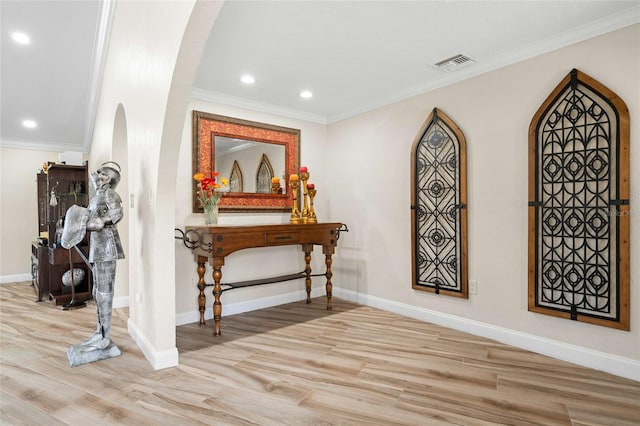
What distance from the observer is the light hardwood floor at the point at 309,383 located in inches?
71.2

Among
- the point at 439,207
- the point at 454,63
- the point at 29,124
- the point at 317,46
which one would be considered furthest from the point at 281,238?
the point at 29,124

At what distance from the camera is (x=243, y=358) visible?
253 cm

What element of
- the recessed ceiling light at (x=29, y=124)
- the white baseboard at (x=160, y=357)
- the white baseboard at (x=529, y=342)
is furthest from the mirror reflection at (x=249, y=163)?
the recessed ceiling light at (x=29, y=124)

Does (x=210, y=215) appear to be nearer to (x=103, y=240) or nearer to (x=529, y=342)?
(x=103, y=240)

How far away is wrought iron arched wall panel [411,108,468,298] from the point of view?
3086 mm

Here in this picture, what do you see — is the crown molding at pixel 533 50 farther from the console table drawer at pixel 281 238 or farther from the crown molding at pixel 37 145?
the crown molding at pixel 37 145

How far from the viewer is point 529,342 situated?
2.66 metres

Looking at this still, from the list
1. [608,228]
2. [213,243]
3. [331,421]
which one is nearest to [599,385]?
[608,228]

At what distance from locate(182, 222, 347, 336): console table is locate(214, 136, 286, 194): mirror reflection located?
0.74 meters

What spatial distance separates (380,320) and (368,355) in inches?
34.5

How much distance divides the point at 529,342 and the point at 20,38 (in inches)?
217

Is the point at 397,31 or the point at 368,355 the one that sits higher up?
the point at 397,31

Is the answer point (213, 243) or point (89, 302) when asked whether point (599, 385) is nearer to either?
point (213, 243)

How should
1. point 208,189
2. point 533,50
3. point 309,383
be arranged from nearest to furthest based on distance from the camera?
1. point 309,383
2. point 533,50
3. point 208,189
